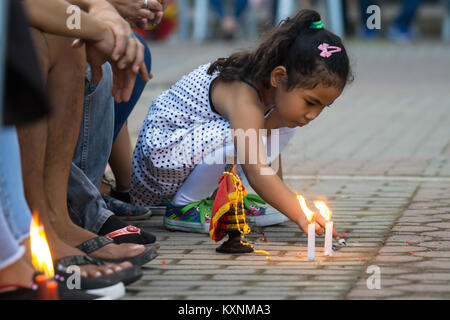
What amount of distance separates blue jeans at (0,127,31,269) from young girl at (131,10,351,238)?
3.69 ft

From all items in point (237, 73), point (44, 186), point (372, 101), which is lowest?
point (372, 101)

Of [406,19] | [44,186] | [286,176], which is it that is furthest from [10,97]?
[406,19]

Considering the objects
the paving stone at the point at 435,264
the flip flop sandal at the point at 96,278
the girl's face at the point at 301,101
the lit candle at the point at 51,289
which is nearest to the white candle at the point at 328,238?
the paving stone at the point at 435,264

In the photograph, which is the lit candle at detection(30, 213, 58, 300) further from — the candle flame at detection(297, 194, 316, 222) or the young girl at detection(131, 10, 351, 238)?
the young girl at detection(131, 10, 351, 238)

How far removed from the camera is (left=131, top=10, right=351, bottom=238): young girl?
Answer: 11.2ft

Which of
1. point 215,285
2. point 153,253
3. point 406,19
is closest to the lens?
point 215,285

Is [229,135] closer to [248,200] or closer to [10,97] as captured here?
[248,200]

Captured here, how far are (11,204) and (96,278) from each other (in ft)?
1.17

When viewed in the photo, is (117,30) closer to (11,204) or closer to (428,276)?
(11,204)

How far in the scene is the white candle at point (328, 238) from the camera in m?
3.08

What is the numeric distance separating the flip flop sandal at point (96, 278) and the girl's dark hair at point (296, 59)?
1.15 metres

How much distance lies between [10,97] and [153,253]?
111cm

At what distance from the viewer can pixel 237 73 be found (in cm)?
364

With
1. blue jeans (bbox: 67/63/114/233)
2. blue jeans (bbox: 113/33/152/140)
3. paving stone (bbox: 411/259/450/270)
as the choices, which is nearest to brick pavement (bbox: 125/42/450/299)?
paving stone (bbox: 411/259/450/270)
